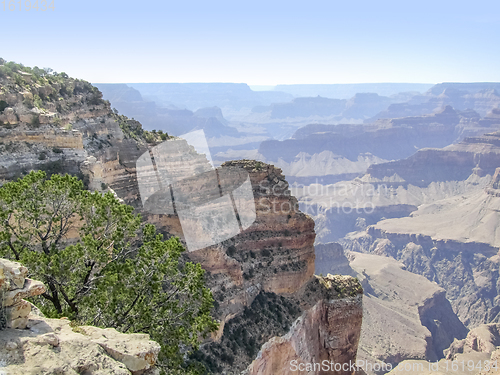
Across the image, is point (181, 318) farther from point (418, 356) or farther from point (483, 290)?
point (483, 290)

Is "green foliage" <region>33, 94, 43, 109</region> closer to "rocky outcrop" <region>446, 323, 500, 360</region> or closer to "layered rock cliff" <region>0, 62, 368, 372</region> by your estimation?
"layered rock cliff" <region>0, 62, 368, 372</region>

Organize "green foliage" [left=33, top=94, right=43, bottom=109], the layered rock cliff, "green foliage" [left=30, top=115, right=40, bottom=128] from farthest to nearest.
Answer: "green foliage" [left=33, top=94, right=43, bottom=109] → "green foliage" [left=30, top=115, right=40, bottom=128] → the layered rock cliff

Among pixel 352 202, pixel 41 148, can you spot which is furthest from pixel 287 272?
pixel 352 202

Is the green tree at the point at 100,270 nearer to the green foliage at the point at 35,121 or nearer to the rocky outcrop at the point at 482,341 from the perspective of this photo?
the green foliage at the point at 35,121

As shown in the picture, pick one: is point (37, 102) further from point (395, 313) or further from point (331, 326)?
point (395, 313)

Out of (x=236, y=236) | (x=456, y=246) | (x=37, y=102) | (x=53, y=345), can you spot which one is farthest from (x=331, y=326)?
(x=456, y=246)

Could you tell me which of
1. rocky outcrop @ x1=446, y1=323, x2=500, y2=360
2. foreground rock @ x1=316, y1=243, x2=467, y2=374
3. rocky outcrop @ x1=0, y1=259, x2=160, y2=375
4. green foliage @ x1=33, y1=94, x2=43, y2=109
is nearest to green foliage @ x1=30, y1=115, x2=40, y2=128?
green foliage @ x1=33, y1=94, x2=43, y2=109
